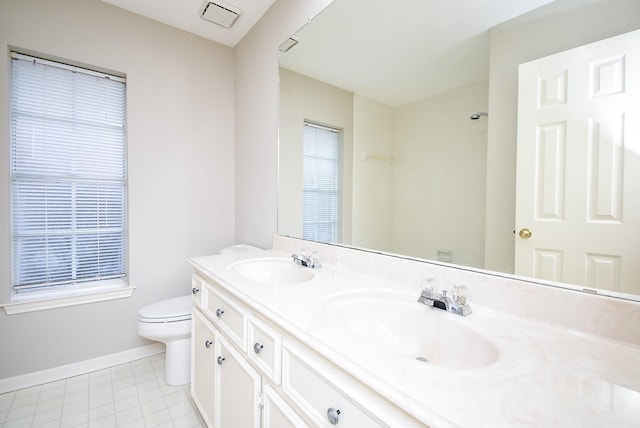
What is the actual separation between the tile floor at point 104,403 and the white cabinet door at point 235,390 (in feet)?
1.68

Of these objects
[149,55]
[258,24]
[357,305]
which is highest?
[258,24]

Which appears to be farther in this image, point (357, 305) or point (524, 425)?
point (357, 305)

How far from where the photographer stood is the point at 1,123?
5.54ft

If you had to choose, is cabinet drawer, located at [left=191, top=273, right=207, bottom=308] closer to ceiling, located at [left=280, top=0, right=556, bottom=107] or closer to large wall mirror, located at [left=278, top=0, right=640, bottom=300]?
Result: large wall mirror, located at [left=278, top=0, right=640, bottom=300]

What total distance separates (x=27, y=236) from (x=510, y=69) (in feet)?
9.02

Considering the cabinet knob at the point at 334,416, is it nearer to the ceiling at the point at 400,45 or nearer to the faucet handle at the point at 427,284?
the faucet handle at the point at 427,284

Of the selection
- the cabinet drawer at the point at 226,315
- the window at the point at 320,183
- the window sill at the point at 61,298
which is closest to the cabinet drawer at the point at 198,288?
the cabinet drawer at the point at 226,315

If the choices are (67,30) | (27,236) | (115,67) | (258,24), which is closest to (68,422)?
(27,236)

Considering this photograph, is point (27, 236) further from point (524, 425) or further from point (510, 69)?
point (510, 69)

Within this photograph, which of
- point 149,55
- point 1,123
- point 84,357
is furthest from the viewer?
point 149,55

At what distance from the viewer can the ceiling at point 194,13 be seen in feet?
6.37

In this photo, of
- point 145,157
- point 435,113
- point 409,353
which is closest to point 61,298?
point 145,157

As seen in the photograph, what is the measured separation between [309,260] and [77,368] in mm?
1884

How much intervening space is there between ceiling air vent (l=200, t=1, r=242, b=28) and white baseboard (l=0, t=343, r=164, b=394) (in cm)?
253
